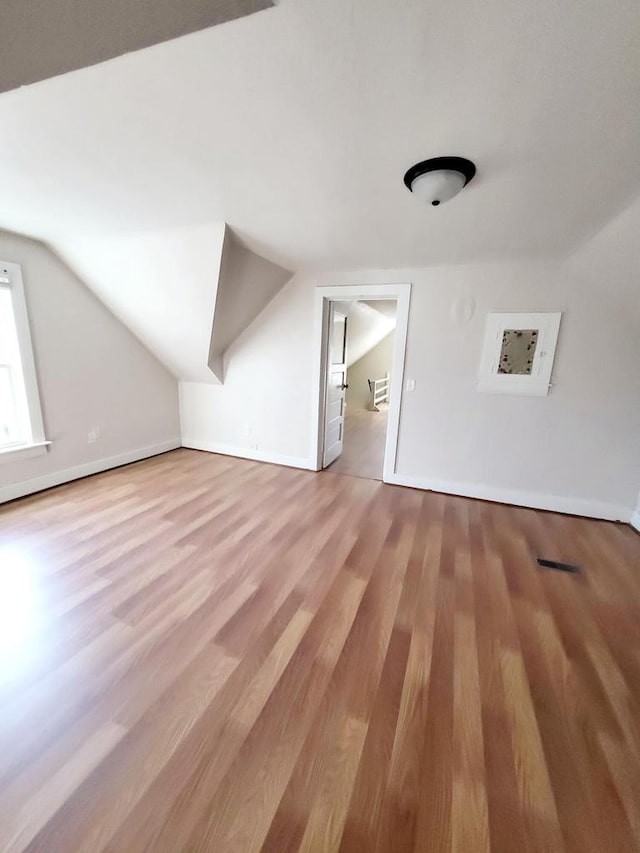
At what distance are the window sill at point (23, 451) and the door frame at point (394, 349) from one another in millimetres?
2618

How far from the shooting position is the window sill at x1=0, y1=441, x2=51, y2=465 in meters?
2.69

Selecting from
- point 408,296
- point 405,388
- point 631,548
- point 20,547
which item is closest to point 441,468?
point 405,388

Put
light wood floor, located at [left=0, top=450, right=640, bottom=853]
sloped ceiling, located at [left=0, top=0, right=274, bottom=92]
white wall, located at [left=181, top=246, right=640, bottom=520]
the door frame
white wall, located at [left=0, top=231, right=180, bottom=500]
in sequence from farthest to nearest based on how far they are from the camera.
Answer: the door frame → white wall, located at [left=0, top=231, right=180, bottom=500] → white wall, located at [left=181, top=246, right=640, bottom=520] → light wood floor, located at [left=0, top=450, right=640, bottom=853] → sloped ceiling, located at [left=0, top=0, right=274, bottom=92]

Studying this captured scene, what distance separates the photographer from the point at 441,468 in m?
3.18

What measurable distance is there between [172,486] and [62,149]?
2570 millimetres

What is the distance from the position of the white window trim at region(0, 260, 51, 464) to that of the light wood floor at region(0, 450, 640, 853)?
0.74 metres

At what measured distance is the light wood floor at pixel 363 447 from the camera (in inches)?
147

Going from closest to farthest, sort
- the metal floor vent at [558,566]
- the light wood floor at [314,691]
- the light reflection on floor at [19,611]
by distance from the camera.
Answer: the light wood floor at [314,691] < the light reflection on floor at [19,611] < the metal floor vent at [558,566]

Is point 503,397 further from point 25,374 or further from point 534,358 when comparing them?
point 25,374

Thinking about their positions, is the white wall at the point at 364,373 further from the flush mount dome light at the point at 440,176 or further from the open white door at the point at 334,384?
the flush mount dome light at the point at 440,176

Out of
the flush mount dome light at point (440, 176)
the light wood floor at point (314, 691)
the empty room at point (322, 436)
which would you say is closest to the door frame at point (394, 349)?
the empty room at point (322, 436)

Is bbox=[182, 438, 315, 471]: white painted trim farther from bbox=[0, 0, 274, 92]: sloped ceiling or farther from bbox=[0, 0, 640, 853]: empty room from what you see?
bbox=[0, 0, 274, 92]: sloped ceiling

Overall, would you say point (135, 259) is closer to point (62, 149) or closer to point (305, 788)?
point (62, 149)

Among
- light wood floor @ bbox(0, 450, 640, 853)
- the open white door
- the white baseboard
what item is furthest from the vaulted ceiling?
the white baseboard
